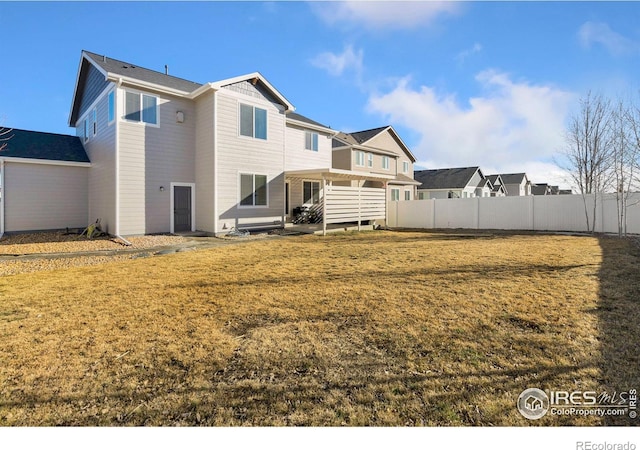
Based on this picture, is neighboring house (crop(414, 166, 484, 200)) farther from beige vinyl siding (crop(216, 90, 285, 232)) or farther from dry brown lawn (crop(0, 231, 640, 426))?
dry brown lawn (crop(0, 231, 640, 426))

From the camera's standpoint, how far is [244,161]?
47.1 feet

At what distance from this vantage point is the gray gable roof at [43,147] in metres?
13.9

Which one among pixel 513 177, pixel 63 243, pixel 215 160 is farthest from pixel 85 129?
pixel 513 177

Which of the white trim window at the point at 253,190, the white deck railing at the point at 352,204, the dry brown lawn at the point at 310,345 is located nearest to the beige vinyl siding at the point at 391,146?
the white deck railing at the point at 352,204

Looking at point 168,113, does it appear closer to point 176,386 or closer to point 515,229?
point 176,386

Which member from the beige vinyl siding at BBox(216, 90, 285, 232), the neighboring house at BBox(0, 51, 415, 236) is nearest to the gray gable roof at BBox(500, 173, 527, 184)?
the neighboring house at BBox(0, 51, 415, 236)

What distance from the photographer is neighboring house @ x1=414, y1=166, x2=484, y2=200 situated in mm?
34062

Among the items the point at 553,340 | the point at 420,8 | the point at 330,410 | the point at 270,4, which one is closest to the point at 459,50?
the point at 420,8

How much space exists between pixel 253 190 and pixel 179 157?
334cm

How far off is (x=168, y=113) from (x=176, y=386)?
13320mm

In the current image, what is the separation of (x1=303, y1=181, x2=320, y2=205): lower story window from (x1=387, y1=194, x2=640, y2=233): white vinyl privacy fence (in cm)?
519

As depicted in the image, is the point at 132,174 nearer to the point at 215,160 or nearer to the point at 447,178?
the point at 215,160

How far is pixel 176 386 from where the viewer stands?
8.71 ft

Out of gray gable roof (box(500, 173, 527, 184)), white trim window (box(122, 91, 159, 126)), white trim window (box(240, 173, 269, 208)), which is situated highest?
gray gable roof (box(500, 173, 527, 184))
